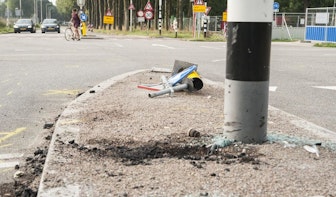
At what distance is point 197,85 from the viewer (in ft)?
22.6

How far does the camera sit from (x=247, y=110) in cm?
388

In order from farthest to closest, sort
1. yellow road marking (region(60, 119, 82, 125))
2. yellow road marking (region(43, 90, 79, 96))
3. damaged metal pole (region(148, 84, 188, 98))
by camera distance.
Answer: yellow road marking (region(43, 90, 79, 96)) → damaged metal pole (region(148, 84, 188, 98)) → yellow road marking (region(60, 119, 82, 125))

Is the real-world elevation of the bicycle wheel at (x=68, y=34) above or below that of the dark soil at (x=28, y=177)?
above

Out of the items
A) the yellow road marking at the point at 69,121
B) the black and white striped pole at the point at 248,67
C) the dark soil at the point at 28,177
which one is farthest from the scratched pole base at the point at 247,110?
the yellow road marking at the point at 69,121

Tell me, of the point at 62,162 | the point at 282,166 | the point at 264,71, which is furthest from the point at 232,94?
the point at 62,162

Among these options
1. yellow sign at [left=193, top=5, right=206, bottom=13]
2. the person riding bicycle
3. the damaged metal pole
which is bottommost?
the damaged metal pole

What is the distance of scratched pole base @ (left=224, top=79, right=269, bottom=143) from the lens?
386 centimetres

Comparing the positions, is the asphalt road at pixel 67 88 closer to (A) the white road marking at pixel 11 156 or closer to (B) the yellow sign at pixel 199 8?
(A) the white road marking at pixel 11 156

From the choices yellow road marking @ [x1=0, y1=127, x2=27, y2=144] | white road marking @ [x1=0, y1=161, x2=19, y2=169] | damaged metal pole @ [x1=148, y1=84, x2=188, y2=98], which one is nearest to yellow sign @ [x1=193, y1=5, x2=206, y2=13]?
damaged metal pole @ [x1=148, y1=84, x2=188, y2=98]

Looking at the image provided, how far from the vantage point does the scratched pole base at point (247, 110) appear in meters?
3.86

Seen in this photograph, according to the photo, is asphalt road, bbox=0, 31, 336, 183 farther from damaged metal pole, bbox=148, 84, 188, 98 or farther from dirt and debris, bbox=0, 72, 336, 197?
damaged metal pole, bbox=148, 84, 188, 98

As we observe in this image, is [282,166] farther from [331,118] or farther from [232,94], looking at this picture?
[331,118]

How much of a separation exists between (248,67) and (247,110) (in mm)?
342

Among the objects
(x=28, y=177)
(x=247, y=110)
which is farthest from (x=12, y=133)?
(x=247, y=110)
